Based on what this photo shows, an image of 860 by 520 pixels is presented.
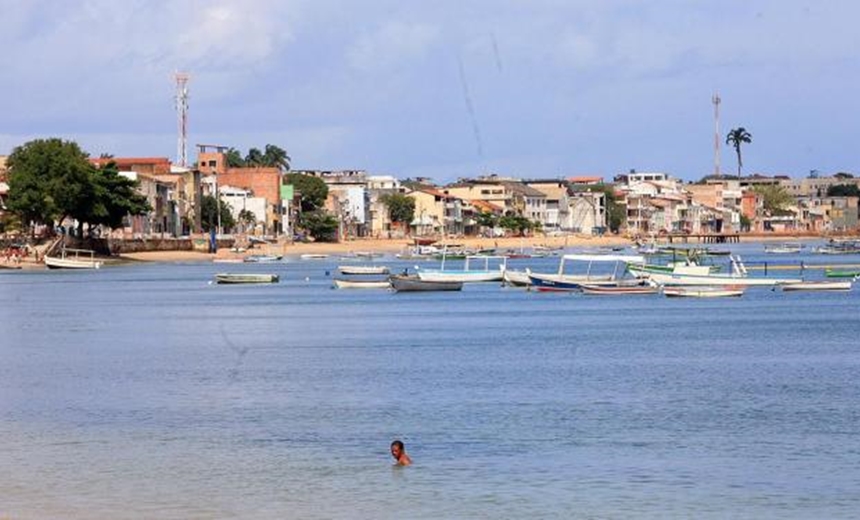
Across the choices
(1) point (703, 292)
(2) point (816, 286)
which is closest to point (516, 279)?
(1) point (703, 292)

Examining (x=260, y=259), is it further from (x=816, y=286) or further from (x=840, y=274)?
(x=816, y=286)

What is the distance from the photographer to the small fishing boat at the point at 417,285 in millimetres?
97188

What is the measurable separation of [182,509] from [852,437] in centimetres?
1321

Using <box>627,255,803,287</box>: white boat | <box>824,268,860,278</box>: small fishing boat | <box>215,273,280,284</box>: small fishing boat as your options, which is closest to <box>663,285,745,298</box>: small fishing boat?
<box>627,255,803,287</box>: white boat

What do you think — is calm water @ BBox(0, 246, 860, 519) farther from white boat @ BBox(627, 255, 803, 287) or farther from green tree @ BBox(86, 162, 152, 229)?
green tree @ BBox(86, 162, 152, 229)

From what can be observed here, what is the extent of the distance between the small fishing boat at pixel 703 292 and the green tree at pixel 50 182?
55.7m

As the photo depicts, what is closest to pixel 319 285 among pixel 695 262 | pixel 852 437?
pixel 695 262

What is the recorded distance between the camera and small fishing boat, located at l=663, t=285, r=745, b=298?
299 feet

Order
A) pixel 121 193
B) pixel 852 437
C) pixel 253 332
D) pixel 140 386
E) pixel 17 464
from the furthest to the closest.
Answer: pixel 121 193, pixel 253 332, pixel 140 386, pixel 852 437, pixel 17 464

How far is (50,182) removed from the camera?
132000 mm

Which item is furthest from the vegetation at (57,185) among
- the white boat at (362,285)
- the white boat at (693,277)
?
the white boat at (693,277)

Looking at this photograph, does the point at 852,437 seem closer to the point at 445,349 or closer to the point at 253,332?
the point at 445,349

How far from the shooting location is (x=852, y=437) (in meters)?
32.9

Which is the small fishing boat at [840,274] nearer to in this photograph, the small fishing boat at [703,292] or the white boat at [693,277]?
the white boat at [693,277]
